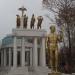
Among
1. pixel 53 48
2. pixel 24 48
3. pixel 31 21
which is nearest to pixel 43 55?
pixel 24 48

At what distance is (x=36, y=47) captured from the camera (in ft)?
138

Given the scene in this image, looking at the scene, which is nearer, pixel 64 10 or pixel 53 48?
pixel 53 48

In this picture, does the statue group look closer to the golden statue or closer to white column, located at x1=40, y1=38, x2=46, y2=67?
white column, located at x1=40, y1=38, x2=46, y2=67

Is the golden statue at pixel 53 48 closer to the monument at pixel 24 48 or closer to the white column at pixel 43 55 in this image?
the monument at pixel 24 48

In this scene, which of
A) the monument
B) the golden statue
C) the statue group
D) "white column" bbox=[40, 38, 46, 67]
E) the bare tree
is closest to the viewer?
the golden statue

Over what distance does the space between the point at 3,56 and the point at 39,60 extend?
415 inches

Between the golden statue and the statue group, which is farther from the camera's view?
the statue group

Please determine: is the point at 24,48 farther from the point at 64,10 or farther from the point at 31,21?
the point at 64,10

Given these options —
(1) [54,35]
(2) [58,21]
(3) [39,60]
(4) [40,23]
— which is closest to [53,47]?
(1) [54,35]

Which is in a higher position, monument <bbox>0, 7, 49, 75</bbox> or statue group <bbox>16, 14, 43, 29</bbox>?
statue group <bbox>16, 14, 43, 29</bbox>

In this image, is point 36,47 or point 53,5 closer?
point 53,5

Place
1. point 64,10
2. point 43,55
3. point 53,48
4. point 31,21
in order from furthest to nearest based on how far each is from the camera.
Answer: point 43,55
point 31,21
point 64,10
point 53,48

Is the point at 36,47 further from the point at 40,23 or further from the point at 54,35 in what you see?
the point at 54,35

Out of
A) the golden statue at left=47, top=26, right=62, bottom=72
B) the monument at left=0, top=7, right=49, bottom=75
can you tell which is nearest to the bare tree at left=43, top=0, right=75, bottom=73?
the monument at left=0, top=7, right=49, bottom=75
